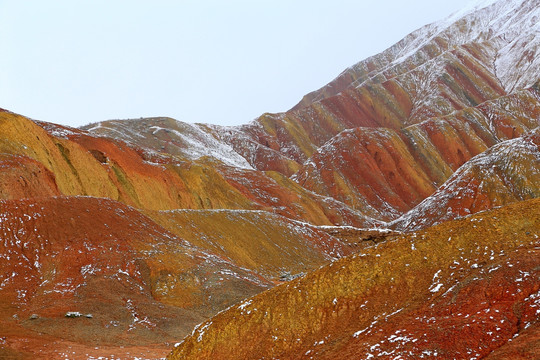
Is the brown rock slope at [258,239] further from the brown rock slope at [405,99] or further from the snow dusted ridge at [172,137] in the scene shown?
the brown rock slope at [405,99]

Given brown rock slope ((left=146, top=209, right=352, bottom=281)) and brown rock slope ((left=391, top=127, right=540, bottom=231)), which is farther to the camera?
brown rock slope ((left=391, top=127, right=540, bottom=231))

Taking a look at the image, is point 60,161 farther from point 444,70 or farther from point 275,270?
point 444,70

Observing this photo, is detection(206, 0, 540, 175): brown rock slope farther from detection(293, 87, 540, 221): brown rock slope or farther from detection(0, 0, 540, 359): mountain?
detection(0, 0, 540, 359): mountain

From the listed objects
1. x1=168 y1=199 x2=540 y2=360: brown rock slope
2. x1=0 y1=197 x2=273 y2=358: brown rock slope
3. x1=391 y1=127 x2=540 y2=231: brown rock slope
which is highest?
x1=0 y1=197 x2=273 y2=358: brown rock slope

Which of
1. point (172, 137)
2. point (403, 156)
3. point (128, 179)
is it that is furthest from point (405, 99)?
point (128, 179)

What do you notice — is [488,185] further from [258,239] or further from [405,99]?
[405,99]

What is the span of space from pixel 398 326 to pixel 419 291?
2096 mm

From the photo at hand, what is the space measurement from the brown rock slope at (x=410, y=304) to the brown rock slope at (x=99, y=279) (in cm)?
1099

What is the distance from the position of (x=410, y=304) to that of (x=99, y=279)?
23813 mm

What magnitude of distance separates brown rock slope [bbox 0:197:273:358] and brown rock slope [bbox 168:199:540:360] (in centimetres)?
1099

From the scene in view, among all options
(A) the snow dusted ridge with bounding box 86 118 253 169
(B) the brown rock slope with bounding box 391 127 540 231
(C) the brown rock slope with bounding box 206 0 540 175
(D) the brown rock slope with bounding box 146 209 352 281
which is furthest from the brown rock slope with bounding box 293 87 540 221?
(D) the brown rock slope with bounding box 146 209 352 281

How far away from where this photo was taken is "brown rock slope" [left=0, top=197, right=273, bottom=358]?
86.0ft

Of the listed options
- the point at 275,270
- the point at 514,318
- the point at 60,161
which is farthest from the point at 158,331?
the point at 60,161

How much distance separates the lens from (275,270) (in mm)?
53094
